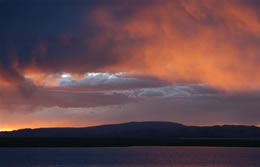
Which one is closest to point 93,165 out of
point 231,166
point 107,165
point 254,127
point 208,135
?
point 107,165

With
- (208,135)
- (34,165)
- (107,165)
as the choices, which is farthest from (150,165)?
(208,135)

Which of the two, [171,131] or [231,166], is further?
[171,131]

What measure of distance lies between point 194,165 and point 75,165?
526 inches

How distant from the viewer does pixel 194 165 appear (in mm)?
46031

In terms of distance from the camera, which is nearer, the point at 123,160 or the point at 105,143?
the point at 123,160

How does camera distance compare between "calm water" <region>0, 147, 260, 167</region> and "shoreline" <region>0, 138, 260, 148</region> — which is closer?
"calm water" <region>0, 147, 260, 167</region>

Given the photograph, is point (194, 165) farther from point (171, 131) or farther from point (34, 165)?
point (171, 131)

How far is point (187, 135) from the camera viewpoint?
188 m

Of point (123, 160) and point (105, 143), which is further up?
point (105, 143)

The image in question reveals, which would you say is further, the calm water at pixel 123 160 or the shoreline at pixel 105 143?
the shoreline at pixel 105 143

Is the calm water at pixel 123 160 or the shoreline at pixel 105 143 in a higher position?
the shoreline at pixel 105 143

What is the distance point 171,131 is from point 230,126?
2832 cm

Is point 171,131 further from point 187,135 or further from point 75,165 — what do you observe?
point 75,165

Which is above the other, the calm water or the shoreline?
the shoreline
